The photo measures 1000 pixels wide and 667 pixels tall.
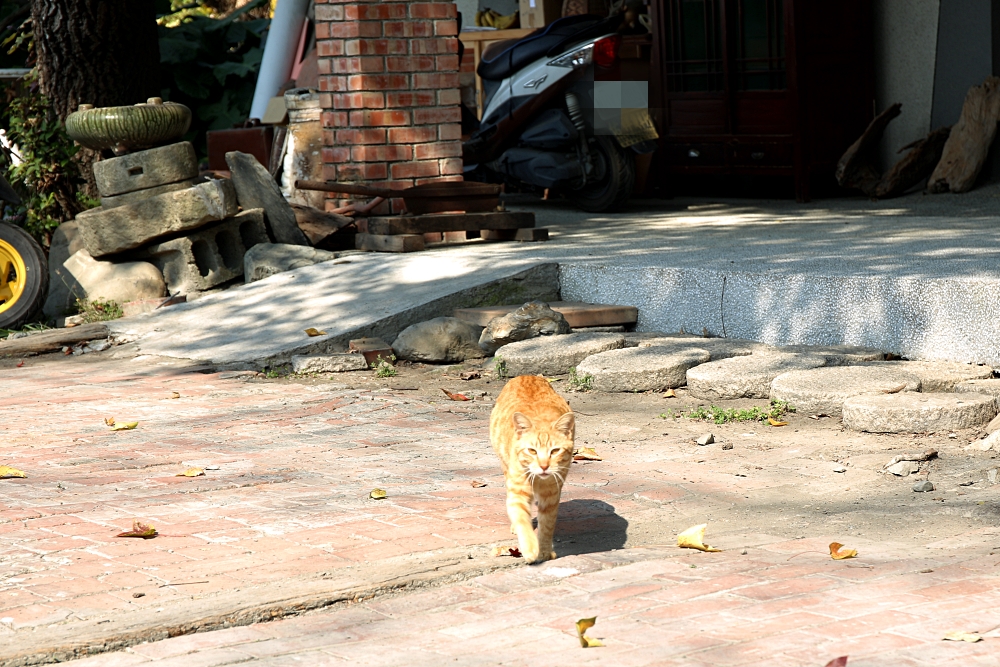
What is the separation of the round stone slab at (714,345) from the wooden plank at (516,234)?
226cm

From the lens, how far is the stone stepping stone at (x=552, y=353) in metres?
5.99

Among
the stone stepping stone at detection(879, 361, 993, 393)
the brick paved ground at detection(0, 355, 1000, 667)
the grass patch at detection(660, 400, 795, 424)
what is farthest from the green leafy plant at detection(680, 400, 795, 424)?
the stone stepping stone at detection(879, 361, 993, 393)

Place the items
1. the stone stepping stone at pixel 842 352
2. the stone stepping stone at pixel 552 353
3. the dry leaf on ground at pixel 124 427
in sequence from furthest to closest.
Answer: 1. the stone stepping stone at pixel 552 353
2. the stone stepping stone at pixel 842 352
3. the dry leaf on ground at pixel 124 427

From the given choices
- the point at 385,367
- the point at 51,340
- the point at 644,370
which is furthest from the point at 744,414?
the point at 51,340

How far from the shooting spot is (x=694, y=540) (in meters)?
3.40

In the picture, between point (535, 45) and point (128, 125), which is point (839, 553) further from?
point (535, 45)

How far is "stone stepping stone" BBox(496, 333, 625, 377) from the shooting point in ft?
19.7

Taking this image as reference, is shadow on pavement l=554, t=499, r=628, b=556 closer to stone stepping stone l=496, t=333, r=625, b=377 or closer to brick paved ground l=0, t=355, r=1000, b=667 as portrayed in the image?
brick paved ground l=0, t=355, r=1000, b=667

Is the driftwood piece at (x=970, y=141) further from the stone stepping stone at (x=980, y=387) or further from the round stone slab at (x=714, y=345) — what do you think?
the stone stepping stone at (x=980, y=387)

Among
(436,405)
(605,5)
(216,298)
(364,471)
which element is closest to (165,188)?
(216,298)

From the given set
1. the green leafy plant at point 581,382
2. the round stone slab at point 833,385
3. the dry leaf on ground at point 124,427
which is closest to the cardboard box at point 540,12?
the green leafy plant at point 581,382

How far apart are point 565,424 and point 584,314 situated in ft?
10.5

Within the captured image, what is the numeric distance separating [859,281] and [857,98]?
4.91m

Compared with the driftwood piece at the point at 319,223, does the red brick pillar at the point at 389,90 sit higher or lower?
higher
